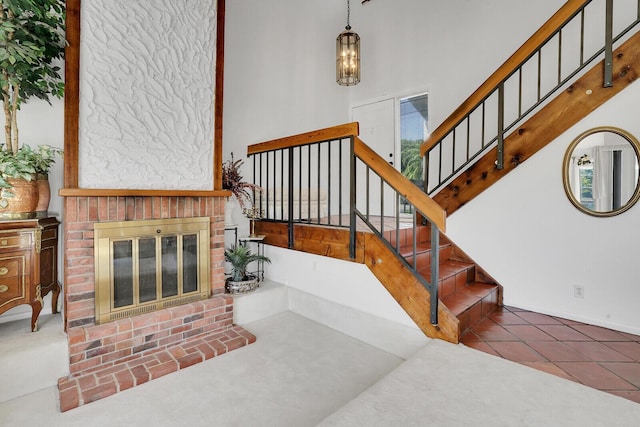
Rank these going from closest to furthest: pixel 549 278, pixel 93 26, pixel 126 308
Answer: pixel 93 26 < pixel 126 308 < pixel 549 278

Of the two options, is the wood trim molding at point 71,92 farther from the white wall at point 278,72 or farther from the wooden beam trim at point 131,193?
the white wall at point 278,72

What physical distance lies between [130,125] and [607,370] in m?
3.56

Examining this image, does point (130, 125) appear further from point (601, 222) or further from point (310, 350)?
point (601, 222)

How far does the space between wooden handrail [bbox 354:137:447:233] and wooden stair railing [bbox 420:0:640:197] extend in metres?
1.15

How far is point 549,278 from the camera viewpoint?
2.80m

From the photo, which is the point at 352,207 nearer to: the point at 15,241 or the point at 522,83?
the point at 522,83

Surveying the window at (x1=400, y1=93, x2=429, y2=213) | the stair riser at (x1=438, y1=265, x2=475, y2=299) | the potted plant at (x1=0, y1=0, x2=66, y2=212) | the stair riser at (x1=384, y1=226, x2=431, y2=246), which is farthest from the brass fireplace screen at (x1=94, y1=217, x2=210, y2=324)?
the window at (x1=400, y1=93, x2=429, y2=213)

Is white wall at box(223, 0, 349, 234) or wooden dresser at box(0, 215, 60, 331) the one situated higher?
white wall at box(223, 0, 349, 234)

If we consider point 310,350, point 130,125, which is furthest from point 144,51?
point 310,350

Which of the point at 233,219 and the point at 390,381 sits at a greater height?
the point at 233,219

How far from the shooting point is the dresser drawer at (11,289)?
81.6 inches

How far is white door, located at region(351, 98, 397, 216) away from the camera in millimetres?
4621

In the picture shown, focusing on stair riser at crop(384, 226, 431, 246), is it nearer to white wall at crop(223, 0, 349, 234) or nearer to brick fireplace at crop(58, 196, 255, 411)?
brick fireplace at crop(58, 196, 255, 411)

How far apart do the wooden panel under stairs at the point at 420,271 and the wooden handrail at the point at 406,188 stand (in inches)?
13.8
